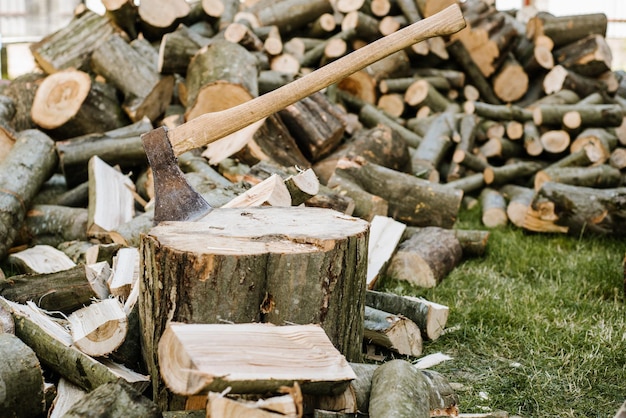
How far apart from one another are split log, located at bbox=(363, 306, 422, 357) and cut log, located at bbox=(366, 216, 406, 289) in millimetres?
664

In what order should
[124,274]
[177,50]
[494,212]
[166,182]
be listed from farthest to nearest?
[494,212]
[177,50]
[124,274]
[166,182]

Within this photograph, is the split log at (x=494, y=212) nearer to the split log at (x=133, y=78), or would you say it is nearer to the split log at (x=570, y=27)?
the split log at (x=570, y=27)

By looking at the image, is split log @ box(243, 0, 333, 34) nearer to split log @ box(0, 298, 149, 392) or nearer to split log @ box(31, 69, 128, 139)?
split log @ box(31, 69, 128, 139)

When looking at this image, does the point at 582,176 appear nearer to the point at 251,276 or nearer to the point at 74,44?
the point at 251,276

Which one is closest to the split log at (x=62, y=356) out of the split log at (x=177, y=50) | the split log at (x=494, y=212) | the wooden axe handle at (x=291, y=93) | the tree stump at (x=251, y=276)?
the tree stump at (x=251, y=276)

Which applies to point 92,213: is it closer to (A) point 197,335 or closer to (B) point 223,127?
(B) point 223,127

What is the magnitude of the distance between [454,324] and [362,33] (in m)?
4.12

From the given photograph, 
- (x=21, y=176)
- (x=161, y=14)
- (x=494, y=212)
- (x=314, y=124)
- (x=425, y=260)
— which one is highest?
(x=161, y=14)

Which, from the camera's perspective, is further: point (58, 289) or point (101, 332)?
point (58, 289)

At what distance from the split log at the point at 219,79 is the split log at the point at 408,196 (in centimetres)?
92

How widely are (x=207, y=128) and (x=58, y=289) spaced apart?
3.39ft

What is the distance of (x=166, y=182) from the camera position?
2.72 metres

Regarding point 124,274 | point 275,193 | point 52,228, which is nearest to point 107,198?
point 52,228

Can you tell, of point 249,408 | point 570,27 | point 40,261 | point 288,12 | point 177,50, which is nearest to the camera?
point 249,408
